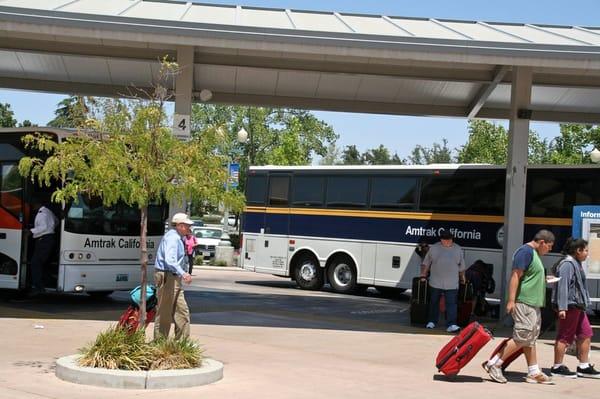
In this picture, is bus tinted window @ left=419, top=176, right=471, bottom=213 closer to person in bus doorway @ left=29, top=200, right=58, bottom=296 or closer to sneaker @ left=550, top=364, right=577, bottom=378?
sneaker @ left=550, top=364, right=577, bottom=378

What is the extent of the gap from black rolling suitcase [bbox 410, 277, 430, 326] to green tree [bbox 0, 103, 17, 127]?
5243 centimetres

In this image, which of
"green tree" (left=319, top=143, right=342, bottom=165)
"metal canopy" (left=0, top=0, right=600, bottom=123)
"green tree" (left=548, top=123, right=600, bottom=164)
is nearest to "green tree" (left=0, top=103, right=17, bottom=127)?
"green tree" (left=319, top=143, right=342, bottom=165)

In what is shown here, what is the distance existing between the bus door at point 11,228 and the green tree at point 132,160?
6688mm

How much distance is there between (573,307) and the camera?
35.0ft

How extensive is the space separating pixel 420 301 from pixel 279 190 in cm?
927

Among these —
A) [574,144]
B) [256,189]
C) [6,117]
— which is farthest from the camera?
[6,117]

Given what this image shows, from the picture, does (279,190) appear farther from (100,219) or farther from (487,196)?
(100,219)

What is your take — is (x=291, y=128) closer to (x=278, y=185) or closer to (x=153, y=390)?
(x=278, y=185)

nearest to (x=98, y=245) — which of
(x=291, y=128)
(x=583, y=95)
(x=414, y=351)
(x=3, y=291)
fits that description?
(x=3, y=291)

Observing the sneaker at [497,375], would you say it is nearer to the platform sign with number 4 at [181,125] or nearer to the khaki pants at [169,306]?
→ the khaki pants at [169,306]

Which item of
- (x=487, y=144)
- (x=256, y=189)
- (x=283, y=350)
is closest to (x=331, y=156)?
(x=487, y=144)

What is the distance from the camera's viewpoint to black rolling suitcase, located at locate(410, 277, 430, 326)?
51.5 ft

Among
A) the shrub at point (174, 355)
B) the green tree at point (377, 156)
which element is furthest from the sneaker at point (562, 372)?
the green tree at point (377, 156)

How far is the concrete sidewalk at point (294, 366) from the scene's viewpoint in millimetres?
8883
